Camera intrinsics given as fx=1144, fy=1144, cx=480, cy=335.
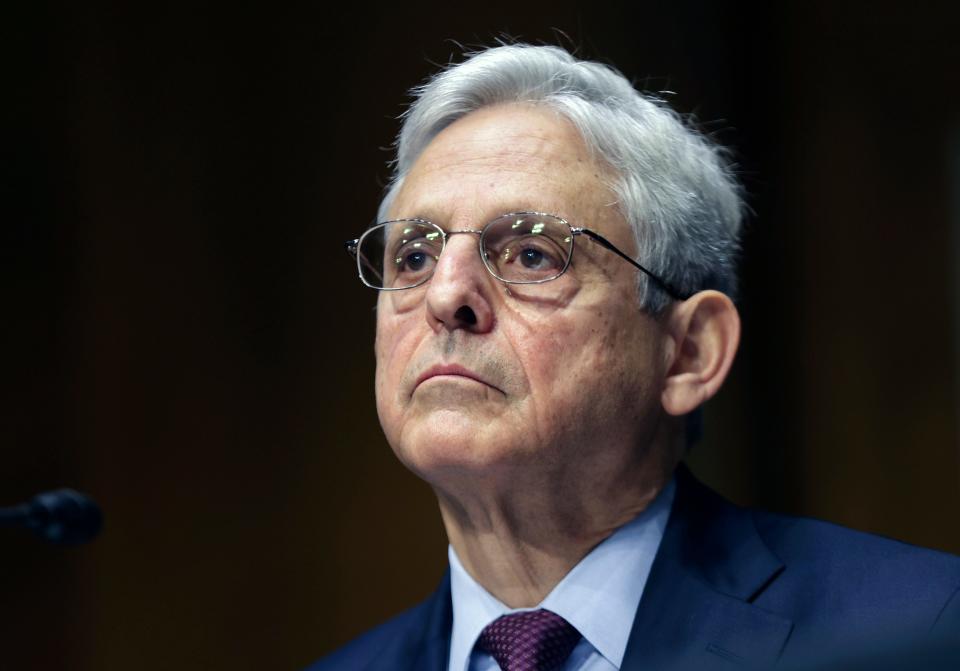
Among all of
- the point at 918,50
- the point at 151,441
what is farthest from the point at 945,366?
the point at 151,441

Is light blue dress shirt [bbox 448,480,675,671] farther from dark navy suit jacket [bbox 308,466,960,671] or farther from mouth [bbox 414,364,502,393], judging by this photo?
mouth [bbox 414,364,502,393]

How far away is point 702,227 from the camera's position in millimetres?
1960

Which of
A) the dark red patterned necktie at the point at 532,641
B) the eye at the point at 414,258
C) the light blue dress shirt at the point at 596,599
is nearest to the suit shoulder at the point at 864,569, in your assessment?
the light blue dress shirt at the point at 596,599

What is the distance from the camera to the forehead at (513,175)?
70.8 inches

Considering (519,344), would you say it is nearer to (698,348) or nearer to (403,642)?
(698,348)

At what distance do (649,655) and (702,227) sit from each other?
28.7 inches

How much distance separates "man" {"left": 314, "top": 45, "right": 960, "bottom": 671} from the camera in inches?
66.8

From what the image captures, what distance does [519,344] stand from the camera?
1.72 metres

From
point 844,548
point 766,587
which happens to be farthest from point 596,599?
point 844,548

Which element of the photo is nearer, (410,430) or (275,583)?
(410,430)

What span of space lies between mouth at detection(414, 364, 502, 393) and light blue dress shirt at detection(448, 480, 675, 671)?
0.34 metres

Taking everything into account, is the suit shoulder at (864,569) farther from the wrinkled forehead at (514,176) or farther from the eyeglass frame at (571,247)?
the wrinkled forehead at (514,176)

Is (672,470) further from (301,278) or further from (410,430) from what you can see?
(301,278)

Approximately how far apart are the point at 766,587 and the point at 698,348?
418 millimetres
